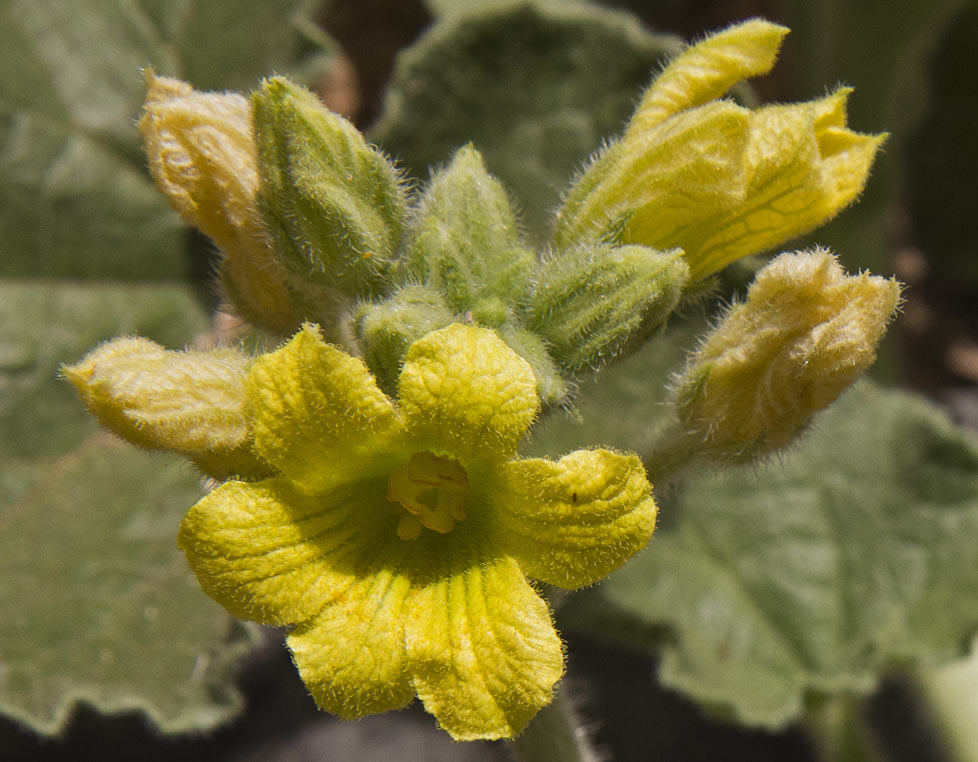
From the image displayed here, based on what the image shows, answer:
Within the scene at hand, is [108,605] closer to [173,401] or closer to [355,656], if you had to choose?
[173,401]

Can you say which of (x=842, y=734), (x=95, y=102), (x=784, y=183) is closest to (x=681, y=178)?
(x=784, y=183)

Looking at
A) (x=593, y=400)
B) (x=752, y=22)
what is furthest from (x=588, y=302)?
(x=593, y=400)

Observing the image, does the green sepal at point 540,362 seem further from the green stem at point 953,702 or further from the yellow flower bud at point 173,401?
the green stem at point 953,702

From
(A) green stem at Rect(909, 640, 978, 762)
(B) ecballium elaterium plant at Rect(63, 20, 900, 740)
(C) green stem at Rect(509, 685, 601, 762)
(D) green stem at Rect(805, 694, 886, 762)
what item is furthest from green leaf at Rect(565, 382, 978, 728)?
(B) ecballium elaterium plant at Rect(63, 20, 900, 740)

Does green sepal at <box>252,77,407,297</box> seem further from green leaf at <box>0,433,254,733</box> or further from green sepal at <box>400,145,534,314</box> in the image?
green leaf at <box>0,433,254,733</box>

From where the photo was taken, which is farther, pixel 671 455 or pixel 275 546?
pixel 671 455

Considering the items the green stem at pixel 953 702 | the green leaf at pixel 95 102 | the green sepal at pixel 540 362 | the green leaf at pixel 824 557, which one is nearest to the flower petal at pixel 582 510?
the green sepal at pixel 540 362
